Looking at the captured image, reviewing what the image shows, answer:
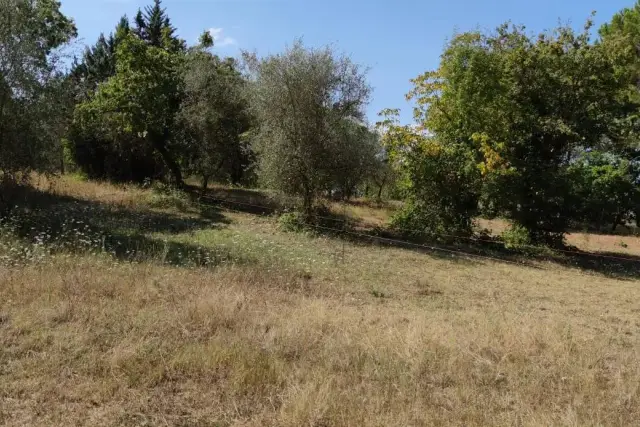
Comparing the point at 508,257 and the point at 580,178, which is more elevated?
the point at 580,178

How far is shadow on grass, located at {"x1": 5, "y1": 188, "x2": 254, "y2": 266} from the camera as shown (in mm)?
9508

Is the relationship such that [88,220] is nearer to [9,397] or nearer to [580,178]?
[9,397]

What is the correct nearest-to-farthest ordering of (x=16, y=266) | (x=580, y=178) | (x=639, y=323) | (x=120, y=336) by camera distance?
(x=120, y=336)
(x=16, y=266)
(x=639, y=323)
(x=580, y=178)

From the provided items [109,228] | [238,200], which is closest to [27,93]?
[109,228]

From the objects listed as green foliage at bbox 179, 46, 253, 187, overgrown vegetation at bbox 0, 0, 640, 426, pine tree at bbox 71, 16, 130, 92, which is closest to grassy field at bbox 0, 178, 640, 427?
overgrown vegetation at bbox 0, 0, 640, 426

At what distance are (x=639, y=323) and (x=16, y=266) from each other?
10078 mm

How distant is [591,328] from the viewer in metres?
7.70

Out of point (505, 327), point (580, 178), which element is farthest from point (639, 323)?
point (580, 178)

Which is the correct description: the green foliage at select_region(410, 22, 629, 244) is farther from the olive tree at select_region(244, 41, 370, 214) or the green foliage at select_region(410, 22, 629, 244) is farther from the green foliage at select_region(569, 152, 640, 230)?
the olive tree at select_region(244, 41, 370, 214)

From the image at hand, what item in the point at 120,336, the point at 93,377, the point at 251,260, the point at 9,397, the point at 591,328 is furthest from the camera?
the point at 251,260

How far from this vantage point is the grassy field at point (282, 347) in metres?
3.90

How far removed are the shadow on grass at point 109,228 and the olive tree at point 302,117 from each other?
10.3ft

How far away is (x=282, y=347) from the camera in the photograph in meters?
5.23

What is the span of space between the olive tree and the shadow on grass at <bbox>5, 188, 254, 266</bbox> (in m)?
3.13
